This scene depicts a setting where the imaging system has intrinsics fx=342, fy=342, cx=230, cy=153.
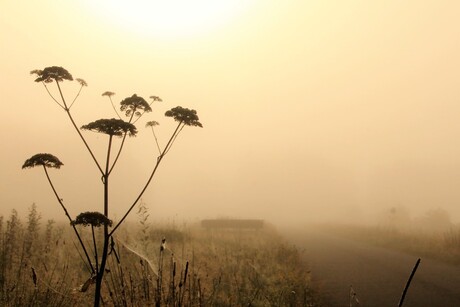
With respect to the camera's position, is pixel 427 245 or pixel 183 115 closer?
pixel 183 115

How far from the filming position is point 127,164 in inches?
3757

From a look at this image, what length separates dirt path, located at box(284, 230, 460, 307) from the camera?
715 cm

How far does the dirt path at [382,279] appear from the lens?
7.15 m

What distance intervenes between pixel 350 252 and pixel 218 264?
24.0 feet

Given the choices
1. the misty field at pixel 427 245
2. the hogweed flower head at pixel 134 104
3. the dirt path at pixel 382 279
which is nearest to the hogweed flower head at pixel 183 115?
the hogweed flower head at pixel 134 104

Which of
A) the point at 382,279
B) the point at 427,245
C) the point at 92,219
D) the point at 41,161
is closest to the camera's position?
the point at 92,219

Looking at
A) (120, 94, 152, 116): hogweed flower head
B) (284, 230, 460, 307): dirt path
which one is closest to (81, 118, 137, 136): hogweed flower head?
(120, 94, 152, 116): hogweed flower head

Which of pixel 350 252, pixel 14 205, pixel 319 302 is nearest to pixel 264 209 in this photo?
pixel 14 205

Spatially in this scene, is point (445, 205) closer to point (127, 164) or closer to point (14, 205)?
point (127, 164)

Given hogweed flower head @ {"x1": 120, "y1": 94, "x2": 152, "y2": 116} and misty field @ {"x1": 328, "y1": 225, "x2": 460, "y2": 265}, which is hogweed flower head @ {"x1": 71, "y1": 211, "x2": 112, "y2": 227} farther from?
misty field @ {"x1": 328, "y1": 225, "x2": 460, "y2": 265}

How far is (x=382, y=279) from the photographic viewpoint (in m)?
9.11

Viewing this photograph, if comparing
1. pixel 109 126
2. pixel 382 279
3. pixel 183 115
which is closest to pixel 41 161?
pixel 109 126

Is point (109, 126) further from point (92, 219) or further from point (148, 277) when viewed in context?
point (148, 277)

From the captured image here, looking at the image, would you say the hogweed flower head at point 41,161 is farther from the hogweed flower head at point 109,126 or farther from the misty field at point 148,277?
the misty field at point 148,277
